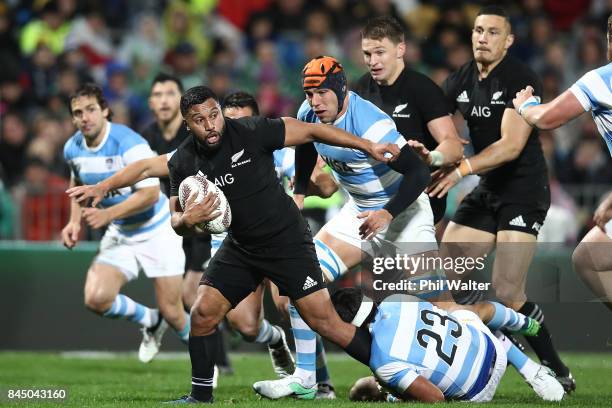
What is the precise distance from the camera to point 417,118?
9.30 m

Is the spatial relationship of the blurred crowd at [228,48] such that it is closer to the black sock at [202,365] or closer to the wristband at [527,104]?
the wristband at [527,104]

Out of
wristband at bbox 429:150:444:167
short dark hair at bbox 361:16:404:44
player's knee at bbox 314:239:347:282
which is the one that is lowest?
player's knee at bbox 314:239:347:282

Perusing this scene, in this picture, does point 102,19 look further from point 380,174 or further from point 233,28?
point 380,174

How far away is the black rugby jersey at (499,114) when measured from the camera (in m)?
9.48

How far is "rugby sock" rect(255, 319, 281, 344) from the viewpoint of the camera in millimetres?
9625

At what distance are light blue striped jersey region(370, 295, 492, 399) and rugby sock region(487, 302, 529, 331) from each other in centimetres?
81

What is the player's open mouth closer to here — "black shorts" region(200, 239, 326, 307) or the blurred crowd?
"black shorts" region(200, 239, 326, 307)

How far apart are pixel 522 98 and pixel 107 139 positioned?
3966 millimetres

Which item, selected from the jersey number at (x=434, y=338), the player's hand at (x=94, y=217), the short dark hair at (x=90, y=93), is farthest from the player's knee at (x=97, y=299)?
the jersey number at (x=434, y=338)

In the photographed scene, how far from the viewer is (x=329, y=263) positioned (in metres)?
8.89

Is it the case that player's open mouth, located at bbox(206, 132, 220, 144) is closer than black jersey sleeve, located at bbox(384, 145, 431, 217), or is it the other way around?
player's open mouth, located at bbox(206, 132, 220, 144)

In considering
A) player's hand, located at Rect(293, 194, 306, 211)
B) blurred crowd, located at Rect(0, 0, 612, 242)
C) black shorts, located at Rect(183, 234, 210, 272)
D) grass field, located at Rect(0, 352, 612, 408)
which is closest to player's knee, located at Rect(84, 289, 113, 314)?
grass field, located at Rect(0, 352, 612, 408)

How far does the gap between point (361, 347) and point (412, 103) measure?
226 cm

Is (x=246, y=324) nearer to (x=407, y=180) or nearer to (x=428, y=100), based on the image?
(x=407, y=180)
